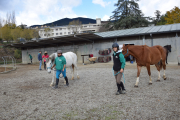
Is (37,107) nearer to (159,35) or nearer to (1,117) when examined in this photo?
(1,117)

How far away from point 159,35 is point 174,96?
1230cm

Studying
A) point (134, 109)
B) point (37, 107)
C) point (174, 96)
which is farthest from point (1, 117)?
point (174, 96)

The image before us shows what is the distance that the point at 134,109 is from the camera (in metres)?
3.39

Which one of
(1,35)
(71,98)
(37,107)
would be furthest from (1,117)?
(1,35)

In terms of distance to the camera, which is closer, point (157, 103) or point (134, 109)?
point (134, 109)

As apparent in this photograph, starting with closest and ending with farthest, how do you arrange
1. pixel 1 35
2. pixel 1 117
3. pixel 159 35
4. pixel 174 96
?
pixel 1 117
pixel 174 96
pixel 159 35
pixel 1 35

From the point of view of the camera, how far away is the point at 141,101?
12.9 ft

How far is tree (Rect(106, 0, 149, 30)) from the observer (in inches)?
1193

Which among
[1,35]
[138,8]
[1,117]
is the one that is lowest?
[1,117]

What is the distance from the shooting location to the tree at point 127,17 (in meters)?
30.3

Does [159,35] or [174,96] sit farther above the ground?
[159,35]

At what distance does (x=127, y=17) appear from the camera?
31.0 m

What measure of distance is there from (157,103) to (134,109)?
0.86 m

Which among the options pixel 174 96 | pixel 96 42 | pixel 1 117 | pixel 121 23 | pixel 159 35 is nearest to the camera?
pixel 1 117
